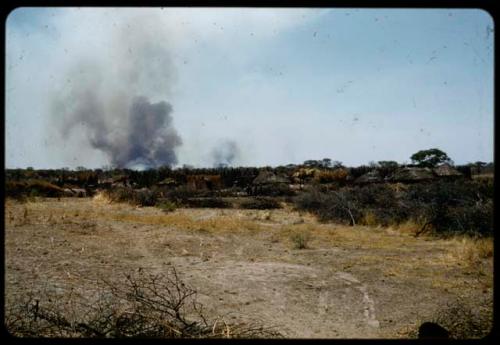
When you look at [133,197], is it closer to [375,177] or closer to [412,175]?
[412,175]

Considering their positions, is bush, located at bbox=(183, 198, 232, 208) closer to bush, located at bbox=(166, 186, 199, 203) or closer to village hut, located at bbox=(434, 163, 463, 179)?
bush, located at bbox=(166, 186, 199, 203)

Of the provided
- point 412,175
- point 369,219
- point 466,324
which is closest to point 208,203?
point 369,219

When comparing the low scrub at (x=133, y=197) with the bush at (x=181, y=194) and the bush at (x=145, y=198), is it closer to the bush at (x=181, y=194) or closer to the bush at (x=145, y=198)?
the bush at (x=145, y=198)

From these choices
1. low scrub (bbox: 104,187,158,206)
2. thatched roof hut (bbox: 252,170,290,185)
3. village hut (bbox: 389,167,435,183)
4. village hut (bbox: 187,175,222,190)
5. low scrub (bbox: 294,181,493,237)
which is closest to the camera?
low scrub (bbox: 294,181,493,237)

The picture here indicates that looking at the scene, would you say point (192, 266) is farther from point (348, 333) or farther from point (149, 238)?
point (348, 333)

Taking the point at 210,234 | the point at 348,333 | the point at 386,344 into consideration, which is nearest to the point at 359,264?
the point at 348,333

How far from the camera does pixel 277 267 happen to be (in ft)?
25.1

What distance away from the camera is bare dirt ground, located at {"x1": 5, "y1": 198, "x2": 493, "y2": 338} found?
5254 mm

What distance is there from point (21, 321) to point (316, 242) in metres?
7.55

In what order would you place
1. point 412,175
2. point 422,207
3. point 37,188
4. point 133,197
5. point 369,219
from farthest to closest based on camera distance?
point 412,175
point 37,188
point 133,197
point 369,219
point 422,207

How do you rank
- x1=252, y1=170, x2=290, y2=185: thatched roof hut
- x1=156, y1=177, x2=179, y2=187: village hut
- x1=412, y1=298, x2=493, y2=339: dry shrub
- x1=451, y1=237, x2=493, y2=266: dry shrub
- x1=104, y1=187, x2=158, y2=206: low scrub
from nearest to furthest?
x1=412, y1=298, x2=493, y2=339: dry shrub, x1=451, y1=237, x2=493, y2=266: dry shrub, x1=104, y1=187, x2=158, y2=206: low scrub, x1=156, y1=177, x2=179, y2=187: village hut, x1=252, y1=170, x2=290, y2=185: thatched roof hut

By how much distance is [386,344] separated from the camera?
2021mm

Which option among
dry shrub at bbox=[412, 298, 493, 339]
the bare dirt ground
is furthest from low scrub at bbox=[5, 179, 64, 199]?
dry shrub at bbox=[412, 298, 493, 339]

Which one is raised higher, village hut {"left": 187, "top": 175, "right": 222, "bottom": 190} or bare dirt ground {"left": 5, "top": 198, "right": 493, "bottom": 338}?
village hut {"left": 187, "top": 175, "right": 222, "bottom": 190}
